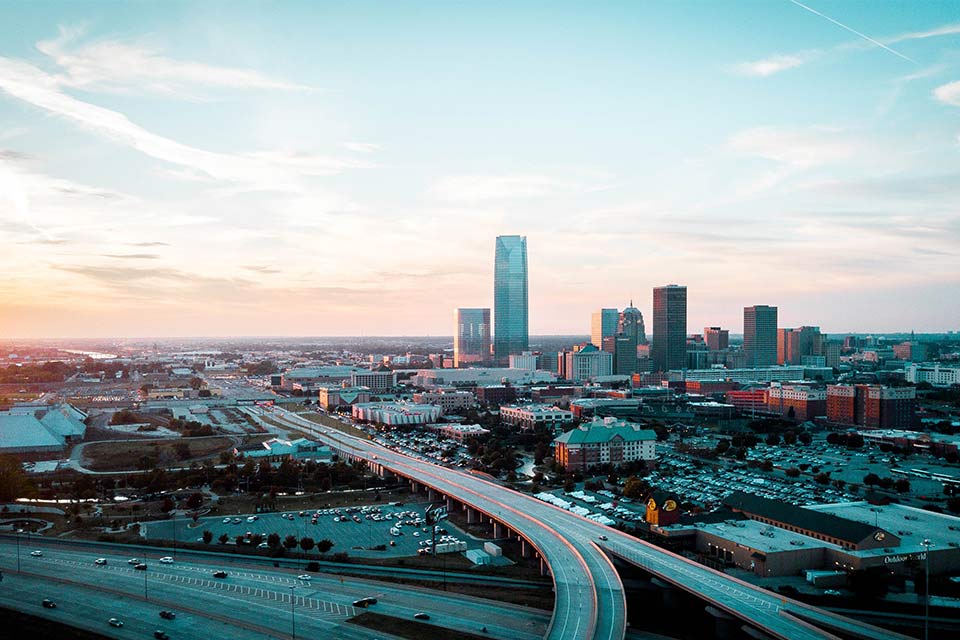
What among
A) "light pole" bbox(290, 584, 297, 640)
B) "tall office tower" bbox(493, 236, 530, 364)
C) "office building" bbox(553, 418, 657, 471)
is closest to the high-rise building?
"tall office tower" bbox(493, 236, 530, 364)

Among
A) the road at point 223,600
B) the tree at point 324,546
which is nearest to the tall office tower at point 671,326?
the tree at point 324,546

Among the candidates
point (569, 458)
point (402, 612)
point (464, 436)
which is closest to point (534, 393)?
point (464, 436)

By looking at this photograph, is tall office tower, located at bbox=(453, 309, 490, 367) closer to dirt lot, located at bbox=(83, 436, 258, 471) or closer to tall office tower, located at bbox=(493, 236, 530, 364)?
tall office tower, located at bbox=(493, 236, 530, 364)

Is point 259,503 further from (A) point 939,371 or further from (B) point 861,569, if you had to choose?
(A) point 939,371

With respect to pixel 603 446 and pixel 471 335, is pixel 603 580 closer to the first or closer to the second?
pixel 603 446

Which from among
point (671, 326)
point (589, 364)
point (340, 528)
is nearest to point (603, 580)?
point (340, 528)

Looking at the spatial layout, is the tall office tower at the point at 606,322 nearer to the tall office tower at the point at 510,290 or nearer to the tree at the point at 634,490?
the tall office tower at the point at 510,290

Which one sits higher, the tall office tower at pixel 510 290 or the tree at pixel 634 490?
the tall office tower at pixel 510 290
